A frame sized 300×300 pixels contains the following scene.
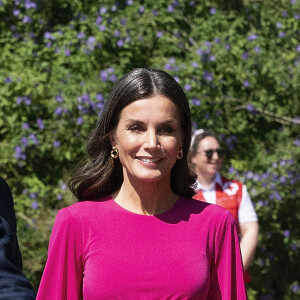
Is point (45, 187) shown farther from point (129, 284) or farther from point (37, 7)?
point (129, 284)

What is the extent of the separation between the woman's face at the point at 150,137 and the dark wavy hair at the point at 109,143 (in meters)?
0.03

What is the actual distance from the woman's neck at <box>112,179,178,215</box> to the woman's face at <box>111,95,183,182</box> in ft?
0.15

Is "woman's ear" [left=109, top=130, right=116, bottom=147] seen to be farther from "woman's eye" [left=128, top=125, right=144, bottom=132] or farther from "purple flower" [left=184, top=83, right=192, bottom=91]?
"purple flower" [left=184, top=83, right=192, bottom=91]

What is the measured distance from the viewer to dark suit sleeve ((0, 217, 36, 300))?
187 cm

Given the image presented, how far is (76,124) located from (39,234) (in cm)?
88

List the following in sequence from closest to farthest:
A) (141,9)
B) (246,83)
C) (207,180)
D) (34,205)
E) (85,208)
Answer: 1. (85,208)
2. (207,180)
3. (34,205)
4. (246,83)
5. (141,9)

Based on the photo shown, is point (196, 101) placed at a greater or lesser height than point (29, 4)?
lesser

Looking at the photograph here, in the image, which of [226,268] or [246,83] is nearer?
[226,268]

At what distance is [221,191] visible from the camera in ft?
15.3

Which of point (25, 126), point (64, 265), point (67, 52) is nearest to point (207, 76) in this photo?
point (67, 52)

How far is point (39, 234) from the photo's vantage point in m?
5.61

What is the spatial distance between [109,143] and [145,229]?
1.14 ft

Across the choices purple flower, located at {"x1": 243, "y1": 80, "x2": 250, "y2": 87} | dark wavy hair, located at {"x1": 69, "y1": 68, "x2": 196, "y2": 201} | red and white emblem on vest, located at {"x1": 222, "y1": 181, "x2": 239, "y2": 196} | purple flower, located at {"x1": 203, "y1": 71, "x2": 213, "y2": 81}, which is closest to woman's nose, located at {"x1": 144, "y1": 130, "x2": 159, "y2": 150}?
dark wavy hair, located at {"x1": 69, "y1": 68, "x2": 196, "y2": 201}

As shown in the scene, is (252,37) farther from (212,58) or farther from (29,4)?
(29,4)
